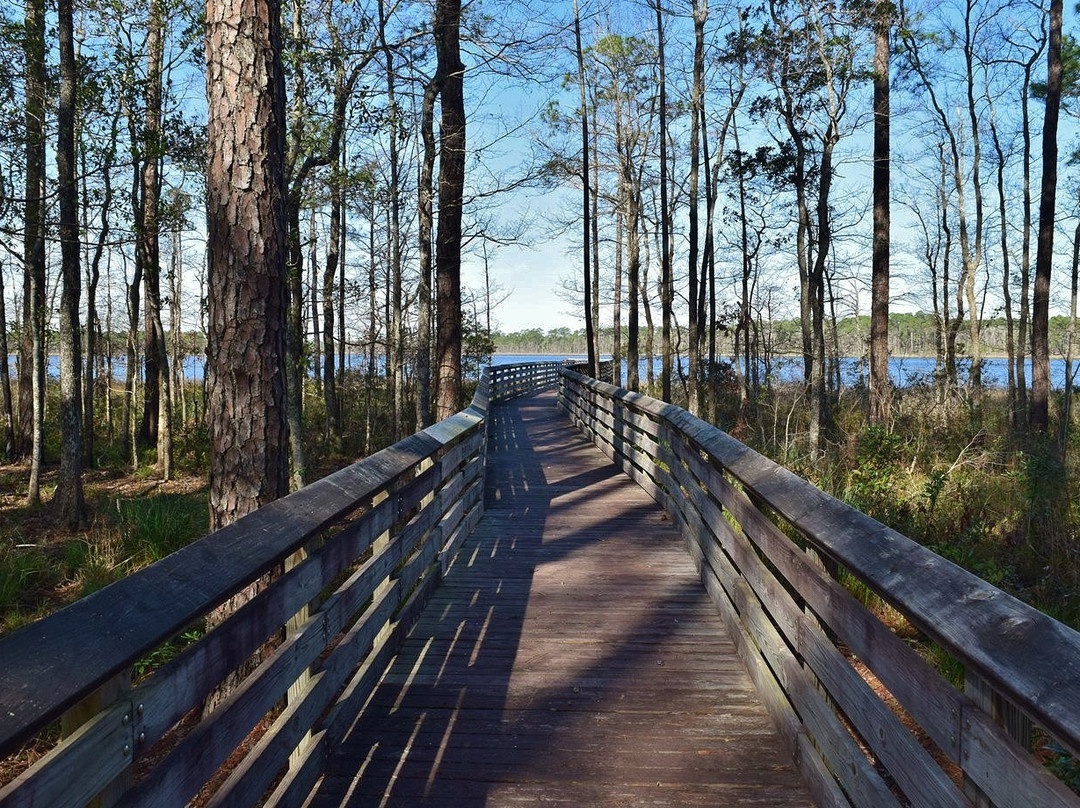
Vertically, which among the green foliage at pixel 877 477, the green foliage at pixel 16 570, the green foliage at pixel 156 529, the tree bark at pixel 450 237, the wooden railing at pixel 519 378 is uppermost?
the tree bark at pixel 450 237

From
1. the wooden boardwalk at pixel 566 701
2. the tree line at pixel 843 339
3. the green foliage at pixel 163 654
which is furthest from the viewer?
the tree line at pixel 843 339

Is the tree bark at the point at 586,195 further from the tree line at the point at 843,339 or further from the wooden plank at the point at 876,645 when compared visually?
the wooden plank at the point at 876,645

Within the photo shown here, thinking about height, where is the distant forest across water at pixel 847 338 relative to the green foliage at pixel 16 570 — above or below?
above

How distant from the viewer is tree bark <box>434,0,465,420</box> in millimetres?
10766

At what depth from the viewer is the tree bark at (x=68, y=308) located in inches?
379

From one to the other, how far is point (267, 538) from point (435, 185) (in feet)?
36.8

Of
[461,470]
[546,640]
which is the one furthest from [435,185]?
[546,640]

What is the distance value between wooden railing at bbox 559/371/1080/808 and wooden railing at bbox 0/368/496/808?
1758mm

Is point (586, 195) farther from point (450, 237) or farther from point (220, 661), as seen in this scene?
point (220, 661)

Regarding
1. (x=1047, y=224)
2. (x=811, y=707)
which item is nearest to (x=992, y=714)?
(x=811, y=707)

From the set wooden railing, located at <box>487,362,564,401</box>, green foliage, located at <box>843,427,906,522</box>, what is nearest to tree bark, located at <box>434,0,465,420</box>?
green foliage, located at <box>843,427,906,522</box>

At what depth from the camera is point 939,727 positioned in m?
1.72

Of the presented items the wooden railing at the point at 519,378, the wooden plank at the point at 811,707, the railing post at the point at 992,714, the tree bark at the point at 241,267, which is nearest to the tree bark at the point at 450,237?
the tree bark at the point at 241,267

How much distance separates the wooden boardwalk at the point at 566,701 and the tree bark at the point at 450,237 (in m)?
5.07
